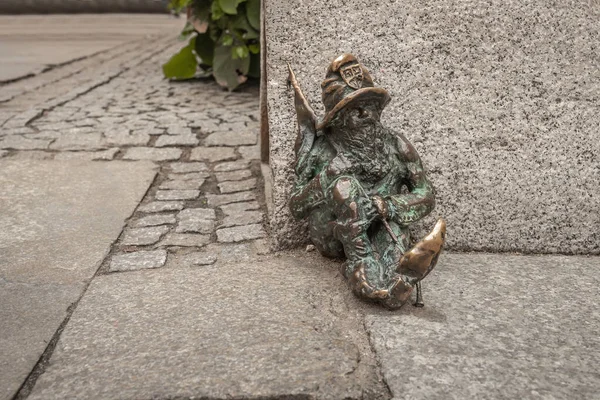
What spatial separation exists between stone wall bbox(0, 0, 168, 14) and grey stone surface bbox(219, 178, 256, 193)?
39.2 ft

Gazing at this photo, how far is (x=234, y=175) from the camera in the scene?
163 inches

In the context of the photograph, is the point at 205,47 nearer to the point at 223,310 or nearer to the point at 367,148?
the point at 367,148

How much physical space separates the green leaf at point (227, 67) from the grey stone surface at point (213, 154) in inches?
65.0

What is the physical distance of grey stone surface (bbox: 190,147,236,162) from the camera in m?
4.44

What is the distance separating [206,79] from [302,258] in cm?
431

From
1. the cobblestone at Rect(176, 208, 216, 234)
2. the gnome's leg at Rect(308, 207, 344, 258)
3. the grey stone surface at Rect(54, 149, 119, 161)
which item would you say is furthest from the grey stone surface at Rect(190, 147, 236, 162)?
the gnome's leg at Rect(308, 207, 344, 258)

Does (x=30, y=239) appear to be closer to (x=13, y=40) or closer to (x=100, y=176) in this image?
(x=100, y=176)

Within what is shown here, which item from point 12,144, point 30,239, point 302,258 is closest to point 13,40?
point 12,144

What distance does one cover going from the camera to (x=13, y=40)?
1024cm

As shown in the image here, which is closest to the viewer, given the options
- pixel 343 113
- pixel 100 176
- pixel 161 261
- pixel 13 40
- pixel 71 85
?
pixel 343 113

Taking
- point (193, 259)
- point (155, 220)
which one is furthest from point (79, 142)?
point (193, 259)

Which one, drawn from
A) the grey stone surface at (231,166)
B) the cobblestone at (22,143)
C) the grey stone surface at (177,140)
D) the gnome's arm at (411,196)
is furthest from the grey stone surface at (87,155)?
the gnome's arm at (411,196)

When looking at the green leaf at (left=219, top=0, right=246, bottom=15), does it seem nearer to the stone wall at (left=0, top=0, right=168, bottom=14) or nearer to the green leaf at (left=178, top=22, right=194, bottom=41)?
the green leaf at (left=178, top=22, right=194, bottom=41)

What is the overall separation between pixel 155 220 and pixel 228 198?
467 millimetres
